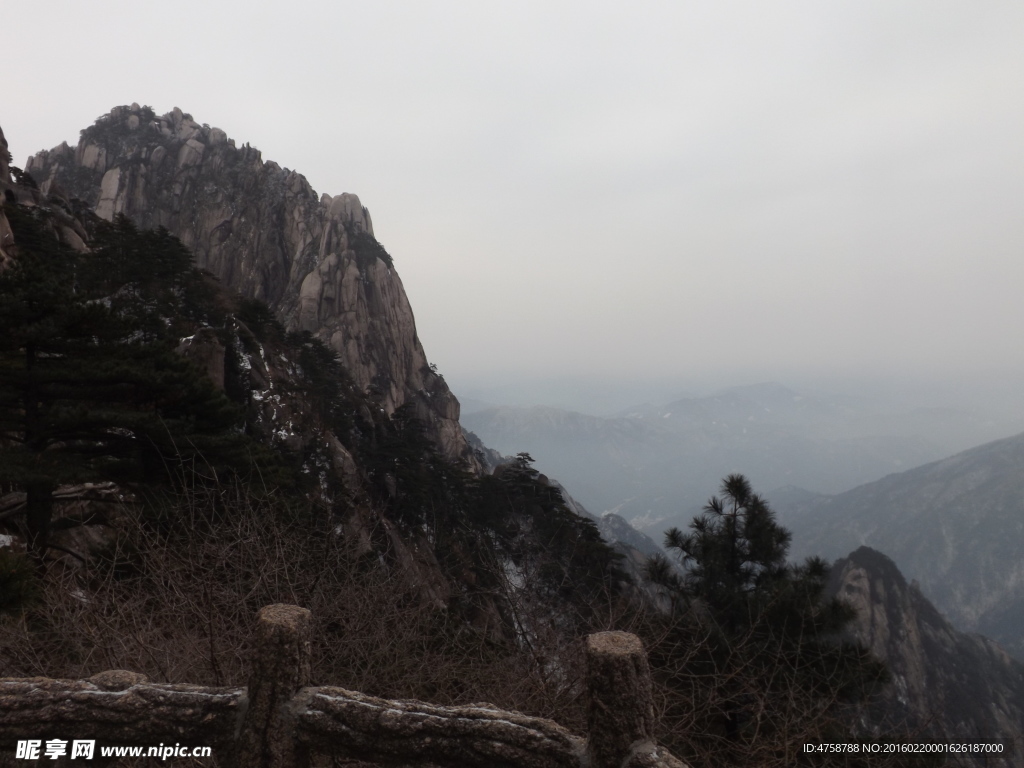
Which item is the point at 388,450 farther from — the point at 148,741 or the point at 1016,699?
the point at 1016,699

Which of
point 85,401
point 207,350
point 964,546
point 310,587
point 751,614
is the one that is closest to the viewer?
point 310,587

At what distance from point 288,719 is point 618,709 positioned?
5.46ft

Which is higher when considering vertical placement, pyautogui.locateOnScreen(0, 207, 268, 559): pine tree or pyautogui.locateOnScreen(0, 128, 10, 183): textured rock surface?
pyautogui.locateOnScreen(0, 128, 10, 183): textured rock surface

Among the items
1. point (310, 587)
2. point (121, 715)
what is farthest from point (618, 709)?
point (310, 587)

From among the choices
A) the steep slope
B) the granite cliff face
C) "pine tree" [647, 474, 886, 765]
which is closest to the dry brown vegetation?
"pine tree" [647, 474, 886, 765]

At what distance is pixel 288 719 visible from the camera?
2.58 metres

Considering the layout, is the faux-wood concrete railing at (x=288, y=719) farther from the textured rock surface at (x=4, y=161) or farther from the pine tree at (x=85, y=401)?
the textured rock surface at (x=4, y=161)

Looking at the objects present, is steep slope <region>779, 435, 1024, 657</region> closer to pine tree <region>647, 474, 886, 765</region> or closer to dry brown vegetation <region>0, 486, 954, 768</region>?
pine tree <region>647, 474, 886, 765</region>

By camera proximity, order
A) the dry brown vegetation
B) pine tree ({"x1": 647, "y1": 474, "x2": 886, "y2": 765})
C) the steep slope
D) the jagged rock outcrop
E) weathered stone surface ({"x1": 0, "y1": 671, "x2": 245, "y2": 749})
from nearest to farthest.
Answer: weathered stone surface ({"x1": 0, "y1": 671, "x2": 245, "y2": 749}) < the dry brown vegetation < pine tree ({"x1": 647, "y1": 474, "x2": 886, "y2": 765}) < the jagged rock outcrop < the steep slope

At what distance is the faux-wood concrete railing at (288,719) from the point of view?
246 cm

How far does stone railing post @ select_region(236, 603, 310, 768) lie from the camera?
2547mm

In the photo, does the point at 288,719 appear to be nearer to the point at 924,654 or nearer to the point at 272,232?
the point at 924,654

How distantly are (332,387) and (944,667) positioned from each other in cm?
5532

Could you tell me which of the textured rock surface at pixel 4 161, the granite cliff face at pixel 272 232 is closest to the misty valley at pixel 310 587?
the textured rock surface at pixel 4 161
